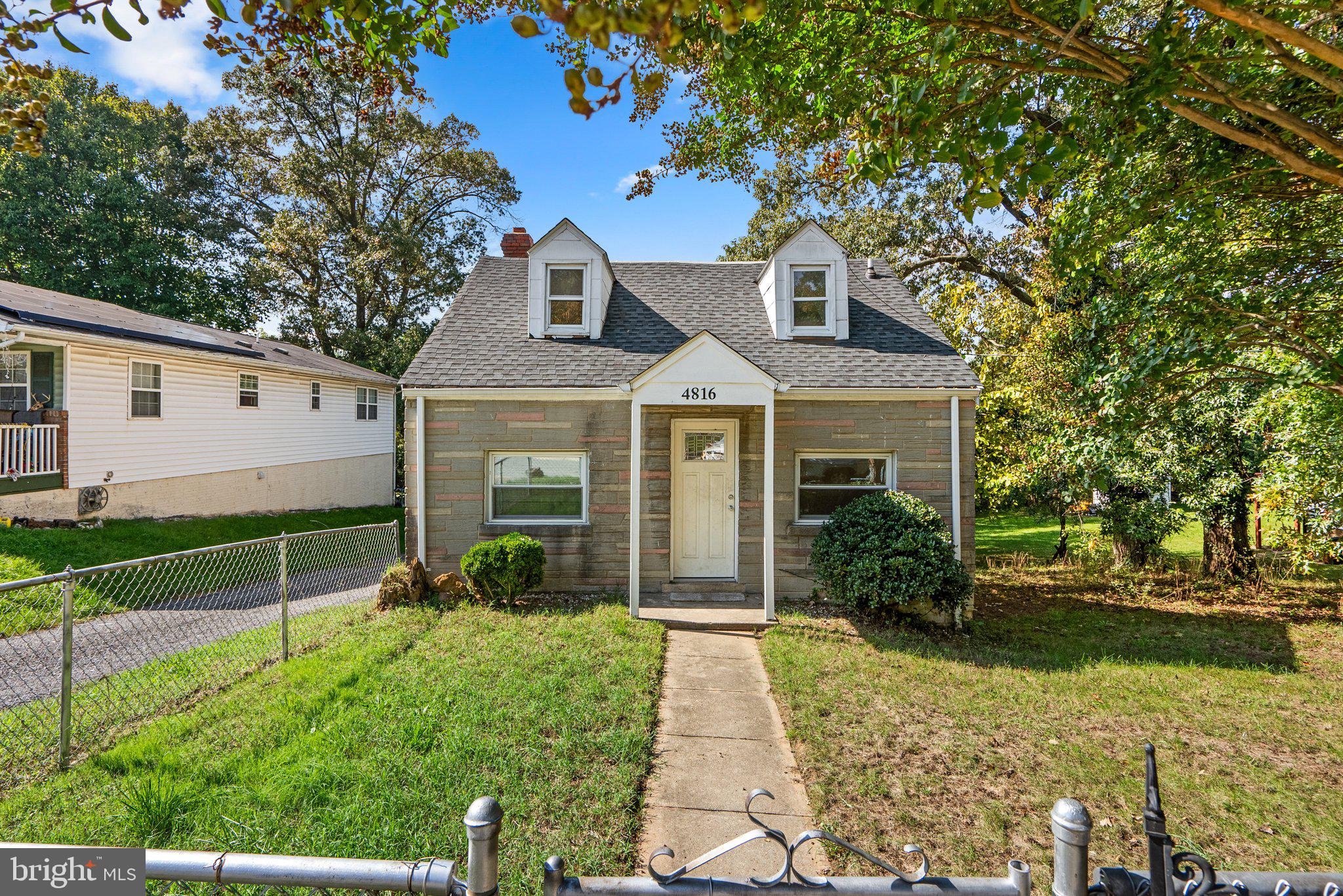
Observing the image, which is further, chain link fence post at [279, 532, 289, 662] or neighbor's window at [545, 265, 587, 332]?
neighbor's window at [545, 265, 587, 332]

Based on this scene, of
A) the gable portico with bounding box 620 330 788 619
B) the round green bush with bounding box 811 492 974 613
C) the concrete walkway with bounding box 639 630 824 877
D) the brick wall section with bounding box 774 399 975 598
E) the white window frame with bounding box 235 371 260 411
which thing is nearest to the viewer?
the concrete walkway with bounding box 639 630 824 877

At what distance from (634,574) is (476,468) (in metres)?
3.07

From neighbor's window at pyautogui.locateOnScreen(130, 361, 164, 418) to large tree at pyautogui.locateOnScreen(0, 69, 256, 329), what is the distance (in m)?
13.6

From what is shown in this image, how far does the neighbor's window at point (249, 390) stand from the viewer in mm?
14789

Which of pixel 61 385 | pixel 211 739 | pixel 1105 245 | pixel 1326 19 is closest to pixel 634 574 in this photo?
pixel 211 739

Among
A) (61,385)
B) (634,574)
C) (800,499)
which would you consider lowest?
(634,574)

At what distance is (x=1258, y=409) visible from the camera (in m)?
7.84

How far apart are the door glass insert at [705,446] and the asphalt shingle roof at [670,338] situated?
131 cm

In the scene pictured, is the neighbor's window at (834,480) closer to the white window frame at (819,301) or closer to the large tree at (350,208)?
the white window frame at (819,301)

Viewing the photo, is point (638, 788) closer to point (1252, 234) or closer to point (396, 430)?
point (1252, 234)

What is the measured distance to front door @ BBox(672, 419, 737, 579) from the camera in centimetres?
891

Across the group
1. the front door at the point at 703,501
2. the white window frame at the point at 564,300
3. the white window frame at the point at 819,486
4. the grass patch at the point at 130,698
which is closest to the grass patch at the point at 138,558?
the grass patch at the point at 130,698

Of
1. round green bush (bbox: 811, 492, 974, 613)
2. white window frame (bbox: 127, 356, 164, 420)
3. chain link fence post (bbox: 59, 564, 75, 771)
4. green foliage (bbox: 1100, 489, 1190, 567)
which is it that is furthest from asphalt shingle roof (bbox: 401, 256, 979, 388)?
Result: white window frame (bbox: 127, 356, 164, 420)

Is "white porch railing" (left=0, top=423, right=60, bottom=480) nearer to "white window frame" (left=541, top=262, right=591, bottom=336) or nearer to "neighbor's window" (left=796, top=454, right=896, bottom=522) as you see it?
"white window frame" (left=541, top=262, right=591, bottom=336)
